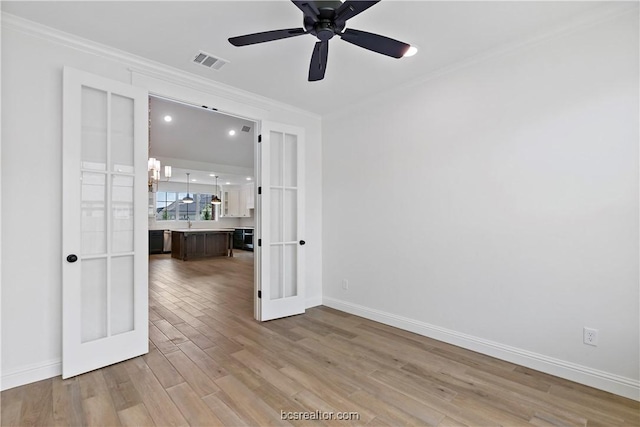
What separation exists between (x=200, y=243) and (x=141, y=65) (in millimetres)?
7185

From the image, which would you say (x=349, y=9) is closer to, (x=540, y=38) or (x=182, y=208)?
(x=540, y=38)

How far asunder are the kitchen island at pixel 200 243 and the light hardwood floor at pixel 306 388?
241 inches

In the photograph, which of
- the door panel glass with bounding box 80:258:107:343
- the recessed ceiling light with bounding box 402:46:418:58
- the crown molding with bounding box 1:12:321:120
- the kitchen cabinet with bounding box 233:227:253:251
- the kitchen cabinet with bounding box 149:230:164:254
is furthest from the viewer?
the kitchen cabinet with bounding box 233:227:253:251

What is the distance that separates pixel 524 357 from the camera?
2.57 metres

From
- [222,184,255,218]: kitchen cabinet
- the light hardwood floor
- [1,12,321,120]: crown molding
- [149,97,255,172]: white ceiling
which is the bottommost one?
the light hardwood floor

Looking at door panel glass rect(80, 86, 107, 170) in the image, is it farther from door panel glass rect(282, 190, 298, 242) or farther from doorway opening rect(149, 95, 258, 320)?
door panel glass rect(282, 190, 298, 242)

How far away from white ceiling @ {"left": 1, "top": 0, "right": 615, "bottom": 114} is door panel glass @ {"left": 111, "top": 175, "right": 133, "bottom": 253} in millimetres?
1198

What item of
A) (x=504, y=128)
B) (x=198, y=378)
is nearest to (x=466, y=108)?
(x=504, y=128)

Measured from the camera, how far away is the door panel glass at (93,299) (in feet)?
8.26

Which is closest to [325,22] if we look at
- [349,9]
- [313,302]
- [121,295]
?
[349,9]

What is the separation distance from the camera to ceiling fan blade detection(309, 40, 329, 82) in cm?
204

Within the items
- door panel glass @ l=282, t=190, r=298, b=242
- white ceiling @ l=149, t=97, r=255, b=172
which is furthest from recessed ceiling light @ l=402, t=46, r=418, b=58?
white ceiling @ l=149, t=97, r=255, b=172

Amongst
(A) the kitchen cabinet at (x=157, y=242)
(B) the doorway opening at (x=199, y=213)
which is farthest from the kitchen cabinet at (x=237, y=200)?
(A) the kitchen cabinet at (x=157, y=242)

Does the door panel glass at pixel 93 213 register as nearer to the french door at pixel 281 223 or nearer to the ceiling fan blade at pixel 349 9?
the french door at pixel 281 223
